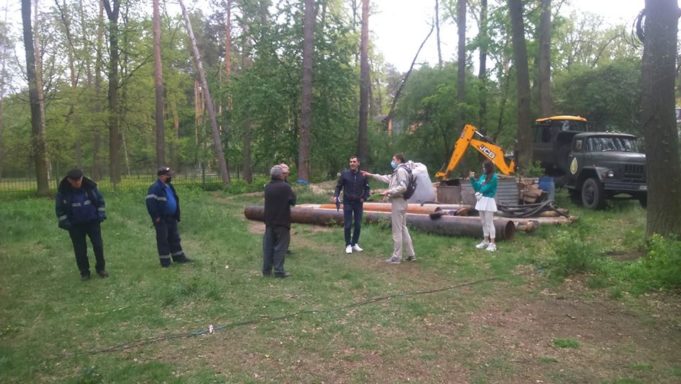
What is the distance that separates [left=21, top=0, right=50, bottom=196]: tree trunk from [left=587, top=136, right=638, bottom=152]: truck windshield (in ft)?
69.0

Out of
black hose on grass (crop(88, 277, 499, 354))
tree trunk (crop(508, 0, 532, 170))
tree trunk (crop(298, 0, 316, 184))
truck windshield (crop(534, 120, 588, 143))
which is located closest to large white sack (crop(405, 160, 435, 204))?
tree trunk (crop(508, 0, 532, 170))

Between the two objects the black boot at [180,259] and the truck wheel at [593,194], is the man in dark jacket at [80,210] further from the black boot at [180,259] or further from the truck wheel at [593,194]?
the truck wheel at [593,194]

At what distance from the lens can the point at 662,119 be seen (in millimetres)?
8250

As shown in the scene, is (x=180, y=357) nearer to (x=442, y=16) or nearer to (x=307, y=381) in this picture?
(x=307, y=381)

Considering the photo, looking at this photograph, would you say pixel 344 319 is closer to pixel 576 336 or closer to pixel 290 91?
pixel 576 336

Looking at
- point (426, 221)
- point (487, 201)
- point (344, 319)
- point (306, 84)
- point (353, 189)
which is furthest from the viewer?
point (306, 84)

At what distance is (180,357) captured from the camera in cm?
496

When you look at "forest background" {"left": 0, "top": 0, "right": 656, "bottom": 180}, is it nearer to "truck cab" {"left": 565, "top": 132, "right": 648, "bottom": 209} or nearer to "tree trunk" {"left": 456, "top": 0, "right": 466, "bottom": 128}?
"tree trunk" {"left": 456, "top": 0, "right": 466, "bottom": 128}

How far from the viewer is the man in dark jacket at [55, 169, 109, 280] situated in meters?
7.95

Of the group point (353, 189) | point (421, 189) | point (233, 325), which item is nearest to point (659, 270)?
point (353, 189)

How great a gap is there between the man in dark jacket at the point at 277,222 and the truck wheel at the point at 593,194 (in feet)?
34.4

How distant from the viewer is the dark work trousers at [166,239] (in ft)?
29.0

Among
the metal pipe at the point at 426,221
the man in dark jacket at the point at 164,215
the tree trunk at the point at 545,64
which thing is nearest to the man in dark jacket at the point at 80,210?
the man in dark jacket at the point at 164,215

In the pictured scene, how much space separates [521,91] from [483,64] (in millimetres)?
12262
